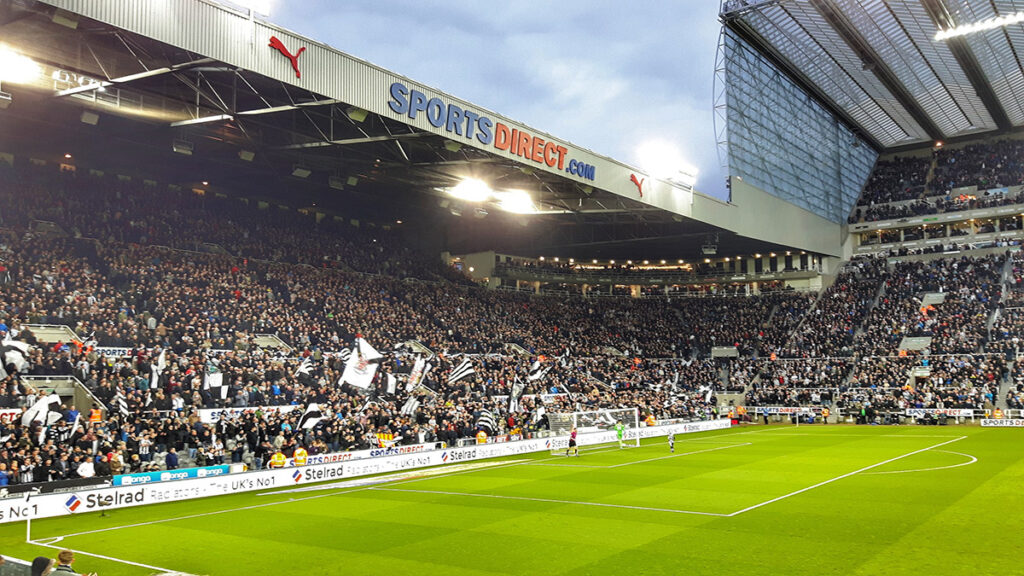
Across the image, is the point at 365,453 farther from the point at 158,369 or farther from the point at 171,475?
the point at 158,369

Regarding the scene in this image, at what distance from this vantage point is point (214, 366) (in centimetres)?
2933

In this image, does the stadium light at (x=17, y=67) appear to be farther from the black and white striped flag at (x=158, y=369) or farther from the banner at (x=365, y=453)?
the banner at (x=365, y=453)

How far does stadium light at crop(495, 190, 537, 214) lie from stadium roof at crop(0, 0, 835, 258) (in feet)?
1.23

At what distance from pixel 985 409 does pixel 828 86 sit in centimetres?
2835

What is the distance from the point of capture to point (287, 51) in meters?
24.9

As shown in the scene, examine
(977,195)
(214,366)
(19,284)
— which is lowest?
(214,366)

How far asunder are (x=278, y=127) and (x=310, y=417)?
1240 centimetres

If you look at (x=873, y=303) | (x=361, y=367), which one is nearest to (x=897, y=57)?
(x=873, y=303)

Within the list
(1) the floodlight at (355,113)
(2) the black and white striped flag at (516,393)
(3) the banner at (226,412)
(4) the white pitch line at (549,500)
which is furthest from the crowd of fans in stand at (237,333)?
Answer: (1) the floodlight at (355,113)

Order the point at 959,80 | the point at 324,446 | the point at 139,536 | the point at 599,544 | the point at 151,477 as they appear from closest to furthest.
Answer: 1. the point at 599,544
2. the point at 139,536
3. the point at 151,477
4. the point at 324,446
5. the point at 959,80

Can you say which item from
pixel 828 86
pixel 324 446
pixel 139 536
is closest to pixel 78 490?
pixel 139 536

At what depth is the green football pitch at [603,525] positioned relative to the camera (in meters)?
13.1

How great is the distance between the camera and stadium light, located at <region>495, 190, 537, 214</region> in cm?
4044

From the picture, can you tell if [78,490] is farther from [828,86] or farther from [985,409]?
[828,86]
